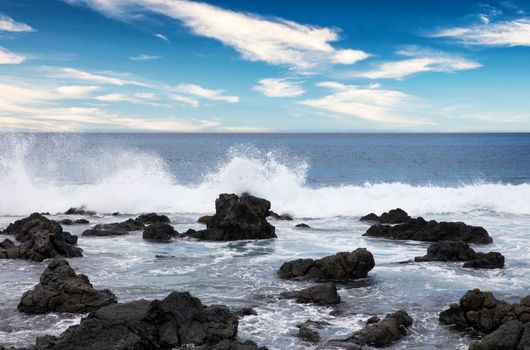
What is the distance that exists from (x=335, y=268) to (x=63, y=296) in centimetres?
955

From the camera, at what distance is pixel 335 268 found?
21.1 m

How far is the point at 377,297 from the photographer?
737 inches

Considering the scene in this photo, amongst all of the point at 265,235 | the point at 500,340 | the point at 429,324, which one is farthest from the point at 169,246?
the point at 500,340

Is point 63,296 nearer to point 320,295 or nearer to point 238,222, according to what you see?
point 320,295

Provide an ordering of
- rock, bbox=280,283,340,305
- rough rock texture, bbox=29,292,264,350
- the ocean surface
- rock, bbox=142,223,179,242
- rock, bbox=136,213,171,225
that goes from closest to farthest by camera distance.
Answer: rough rock texture, bbox=29,292,264,350 → the ocean surface → rock, bbox=280,283,340,305 → rock, bbox=142,223,179,242 → rock, bbox=136,213,171,225

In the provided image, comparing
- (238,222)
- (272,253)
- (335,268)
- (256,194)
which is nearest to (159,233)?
(238,222)

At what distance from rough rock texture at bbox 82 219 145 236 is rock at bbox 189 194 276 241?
378 cm

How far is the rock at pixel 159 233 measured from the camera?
30.1 m

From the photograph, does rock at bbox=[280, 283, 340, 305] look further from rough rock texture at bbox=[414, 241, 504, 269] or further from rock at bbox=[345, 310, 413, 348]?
rough rock texture at bbox=[414, 241, 504, 269]

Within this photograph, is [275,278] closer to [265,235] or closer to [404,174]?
[265,235]

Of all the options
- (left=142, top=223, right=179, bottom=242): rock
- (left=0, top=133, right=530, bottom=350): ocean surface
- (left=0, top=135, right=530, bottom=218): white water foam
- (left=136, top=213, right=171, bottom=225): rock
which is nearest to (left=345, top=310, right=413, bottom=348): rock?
(left=0, top=133, right=530, bottom=350): ocean surface

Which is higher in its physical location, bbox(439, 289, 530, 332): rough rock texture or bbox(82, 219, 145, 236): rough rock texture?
bbox(439, 289, 530, 332): rough rock texture

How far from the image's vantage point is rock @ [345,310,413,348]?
13992mm

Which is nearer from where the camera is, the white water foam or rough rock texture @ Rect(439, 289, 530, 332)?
rough rock texture @ Rect(439, 289, 530, 332)
